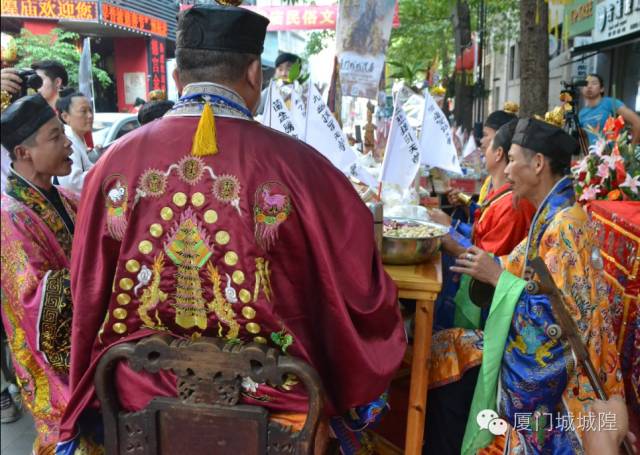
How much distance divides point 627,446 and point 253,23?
2180 mm

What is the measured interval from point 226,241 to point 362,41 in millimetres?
2995

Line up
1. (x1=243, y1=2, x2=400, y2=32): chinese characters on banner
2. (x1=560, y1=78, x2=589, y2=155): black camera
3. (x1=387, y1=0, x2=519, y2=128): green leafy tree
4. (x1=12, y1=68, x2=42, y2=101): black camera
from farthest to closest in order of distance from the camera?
(x1=387, y1=0, x2=519, y2=128): green leafy tree, (x1=243, y1=2, x2=400, y2=32): chinese characters on banner, (x1=560, y1=78, x2=589, y2=155): black camera, (x1=12, y1=68, x2=42, y2=101): black camera

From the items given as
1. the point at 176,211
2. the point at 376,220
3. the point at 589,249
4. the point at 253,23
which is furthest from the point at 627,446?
the point at 253,23

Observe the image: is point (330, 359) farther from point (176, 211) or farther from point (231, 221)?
point (176, 211)

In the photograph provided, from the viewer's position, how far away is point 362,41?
4145mm

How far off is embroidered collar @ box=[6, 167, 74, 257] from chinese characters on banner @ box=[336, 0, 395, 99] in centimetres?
255

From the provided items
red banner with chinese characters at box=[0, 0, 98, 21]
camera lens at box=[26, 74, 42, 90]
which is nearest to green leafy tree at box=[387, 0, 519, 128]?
red banner with chinese characters at box=[0, 0, 98, 21]

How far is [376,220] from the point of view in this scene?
86.6 inches

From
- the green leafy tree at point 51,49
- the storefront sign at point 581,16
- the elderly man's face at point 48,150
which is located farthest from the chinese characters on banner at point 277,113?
the storefront sign at point 581,16

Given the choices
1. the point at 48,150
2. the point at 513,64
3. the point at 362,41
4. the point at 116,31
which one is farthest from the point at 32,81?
the point at 513,64

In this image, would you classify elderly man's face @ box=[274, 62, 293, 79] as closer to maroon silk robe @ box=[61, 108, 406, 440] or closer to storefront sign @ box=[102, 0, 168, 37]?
storefront sign @ box=[102, 0, 168, 37]

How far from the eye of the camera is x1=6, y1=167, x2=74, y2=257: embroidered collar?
88.3 inches

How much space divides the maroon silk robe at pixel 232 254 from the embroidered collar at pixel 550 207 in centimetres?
112

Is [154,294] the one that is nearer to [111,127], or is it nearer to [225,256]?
[225,256]
